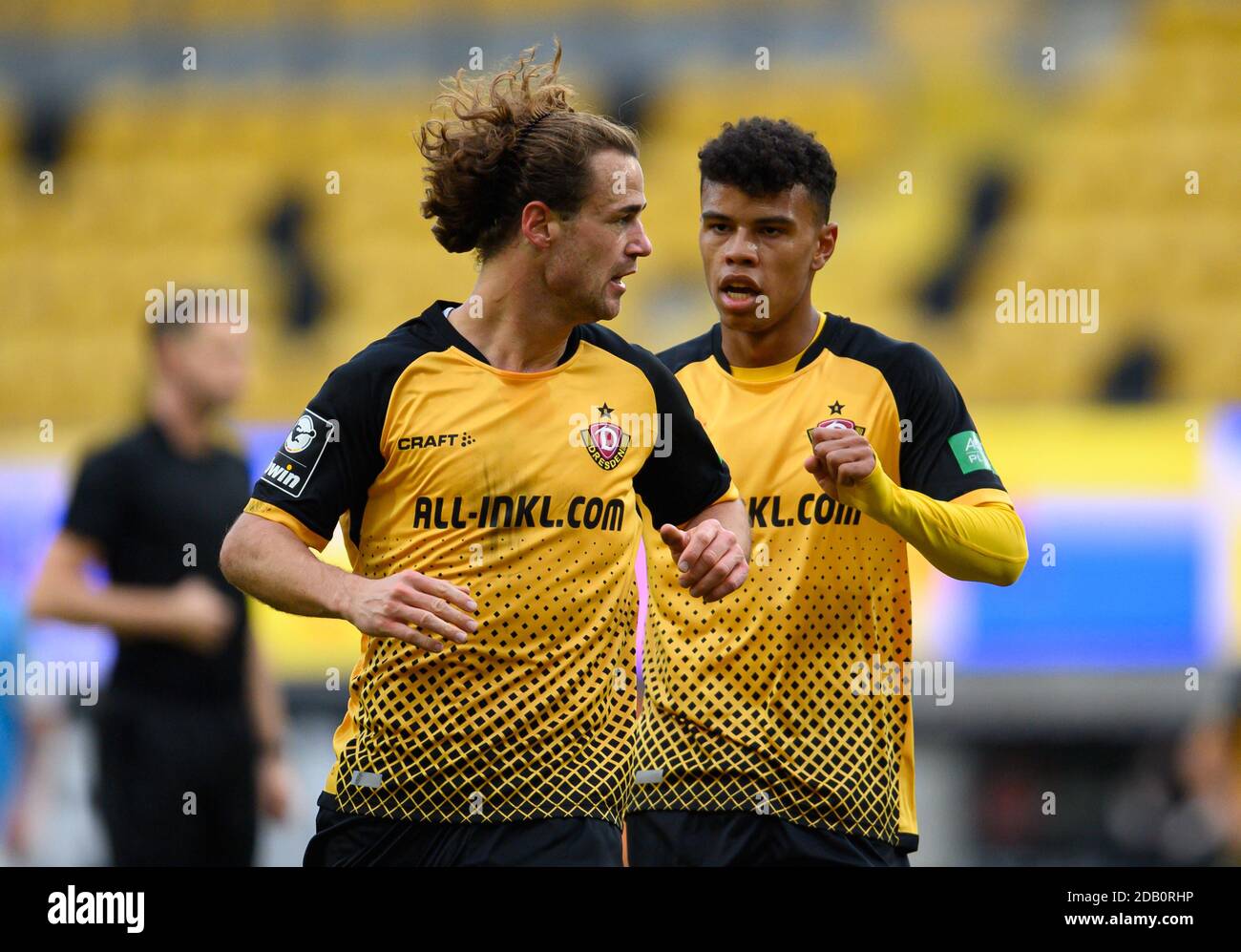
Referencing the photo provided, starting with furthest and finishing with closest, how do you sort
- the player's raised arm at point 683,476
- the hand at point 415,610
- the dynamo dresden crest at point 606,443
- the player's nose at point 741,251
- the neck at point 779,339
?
the neck at point 779,339 < the player's nose at point 741,251 < the player's raised arm at point 683,476 < the dynamo dresden crest at point 606,443 < the hand at point 415,610

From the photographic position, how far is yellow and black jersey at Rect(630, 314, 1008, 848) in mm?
5004

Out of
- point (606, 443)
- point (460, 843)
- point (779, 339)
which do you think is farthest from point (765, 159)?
point (460, 843)

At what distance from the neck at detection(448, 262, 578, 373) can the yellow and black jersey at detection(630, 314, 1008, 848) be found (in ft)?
2.79

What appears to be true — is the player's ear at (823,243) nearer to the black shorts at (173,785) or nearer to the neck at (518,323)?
the neck at (518,323)

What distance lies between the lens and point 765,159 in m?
5.15

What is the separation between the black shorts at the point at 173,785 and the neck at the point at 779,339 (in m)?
2.85

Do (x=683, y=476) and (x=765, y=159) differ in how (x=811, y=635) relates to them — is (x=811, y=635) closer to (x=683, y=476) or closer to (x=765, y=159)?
(x=683, y=476)

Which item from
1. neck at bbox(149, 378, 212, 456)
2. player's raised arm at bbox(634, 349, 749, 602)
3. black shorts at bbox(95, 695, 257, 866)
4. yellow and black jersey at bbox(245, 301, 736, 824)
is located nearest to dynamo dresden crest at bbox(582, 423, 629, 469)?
yellow and black jersey at bbox(245, 301, 736, 824)

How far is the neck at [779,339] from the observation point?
5.27 metres

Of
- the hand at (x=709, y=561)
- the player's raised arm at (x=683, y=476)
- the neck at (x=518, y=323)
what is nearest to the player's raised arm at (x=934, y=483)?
the player's raised arm at (x=683, y=476)

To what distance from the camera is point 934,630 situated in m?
11.1

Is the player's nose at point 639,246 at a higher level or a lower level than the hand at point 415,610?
higher

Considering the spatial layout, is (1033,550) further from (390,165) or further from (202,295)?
(390,165)
